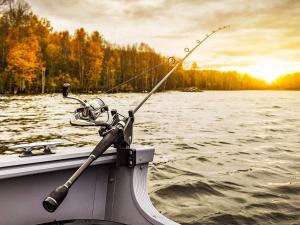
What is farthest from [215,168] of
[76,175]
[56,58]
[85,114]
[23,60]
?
[56,58]

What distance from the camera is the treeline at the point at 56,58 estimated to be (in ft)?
144

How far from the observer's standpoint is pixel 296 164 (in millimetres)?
9180

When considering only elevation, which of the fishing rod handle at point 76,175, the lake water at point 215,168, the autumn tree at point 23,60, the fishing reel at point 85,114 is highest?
Result: the autumn tree at point 23,60

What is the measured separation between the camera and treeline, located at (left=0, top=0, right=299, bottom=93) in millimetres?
43969

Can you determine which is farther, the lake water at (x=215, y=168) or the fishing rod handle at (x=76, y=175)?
the lake water at (x=215, y=168)

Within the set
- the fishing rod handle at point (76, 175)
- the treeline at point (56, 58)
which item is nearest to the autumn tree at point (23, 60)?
the treeline at point (56, 58)

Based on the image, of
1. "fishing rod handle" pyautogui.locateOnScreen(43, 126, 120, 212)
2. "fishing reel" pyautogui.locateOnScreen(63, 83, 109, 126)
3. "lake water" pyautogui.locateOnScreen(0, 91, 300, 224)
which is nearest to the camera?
"fishing rod handle" pyautogui.locateOnScreen(43, 126, 120, 212)

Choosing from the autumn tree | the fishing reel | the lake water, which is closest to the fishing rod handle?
the fishing reel

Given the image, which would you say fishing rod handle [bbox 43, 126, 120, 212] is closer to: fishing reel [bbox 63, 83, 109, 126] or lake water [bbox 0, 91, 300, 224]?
fishing reel [bbox 63, 83, 109, 126]

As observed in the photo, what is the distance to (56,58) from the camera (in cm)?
5366

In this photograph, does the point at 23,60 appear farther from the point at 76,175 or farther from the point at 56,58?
the point at 76,175

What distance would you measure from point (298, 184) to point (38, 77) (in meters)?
46.8

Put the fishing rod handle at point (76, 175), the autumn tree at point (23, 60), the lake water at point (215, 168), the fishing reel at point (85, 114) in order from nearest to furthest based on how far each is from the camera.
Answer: the fishing rod handle at point (76, 175) < the fishing reel at point (85, 114) < the lake water at point (215, 168) < the autumn tree at point (23, 60)

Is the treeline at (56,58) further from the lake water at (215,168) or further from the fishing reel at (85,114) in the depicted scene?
the fishing reel at (85,114)
